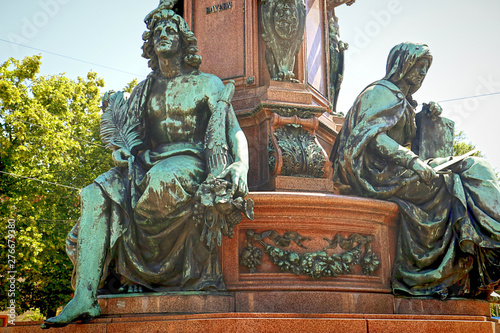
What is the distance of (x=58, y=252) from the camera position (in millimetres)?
20688

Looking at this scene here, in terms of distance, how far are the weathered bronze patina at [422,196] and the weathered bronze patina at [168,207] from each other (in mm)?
1443

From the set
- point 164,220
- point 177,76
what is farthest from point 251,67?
point 164,220

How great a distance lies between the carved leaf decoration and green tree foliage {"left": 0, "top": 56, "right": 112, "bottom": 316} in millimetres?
13638

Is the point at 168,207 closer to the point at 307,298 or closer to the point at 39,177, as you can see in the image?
the point at 307,298

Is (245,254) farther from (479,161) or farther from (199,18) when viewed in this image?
(199,18)

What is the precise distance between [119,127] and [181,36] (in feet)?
3.69

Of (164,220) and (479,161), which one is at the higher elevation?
(479,161)

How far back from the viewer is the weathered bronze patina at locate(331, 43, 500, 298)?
5.93 metres

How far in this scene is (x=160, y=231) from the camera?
558 cm

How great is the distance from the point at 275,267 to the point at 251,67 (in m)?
2.52

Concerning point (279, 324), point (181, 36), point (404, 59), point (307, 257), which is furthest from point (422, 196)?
point (181, 36)

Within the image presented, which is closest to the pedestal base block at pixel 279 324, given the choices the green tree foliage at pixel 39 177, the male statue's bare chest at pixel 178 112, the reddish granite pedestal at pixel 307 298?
the reddish granite pedestal at pixel 307 298

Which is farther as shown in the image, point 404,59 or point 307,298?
point 404,59

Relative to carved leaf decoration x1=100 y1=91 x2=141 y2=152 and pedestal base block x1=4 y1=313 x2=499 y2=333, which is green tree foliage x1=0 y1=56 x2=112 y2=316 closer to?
carved leaf decoration x1=100 y1=91 x2=141 y2=152
